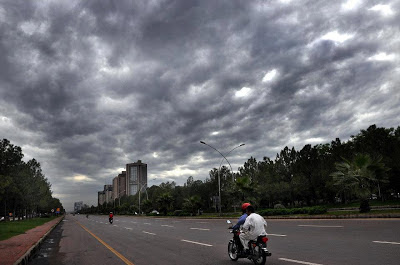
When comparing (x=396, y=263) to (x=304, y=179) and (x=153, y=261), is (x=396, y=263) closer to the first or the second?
(x=153, y=261)

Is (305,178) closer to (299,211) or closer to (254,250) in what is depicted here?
(299,211)

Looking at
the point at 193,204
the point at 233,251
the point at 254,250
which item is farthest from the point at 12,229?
the point at 193,204

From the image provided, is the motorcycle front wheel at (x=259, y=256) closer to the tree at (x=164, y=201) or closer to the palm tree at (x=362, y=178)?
the palm tree at (x=362, y=178)

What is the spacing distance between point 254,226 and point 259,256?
2.22 feet

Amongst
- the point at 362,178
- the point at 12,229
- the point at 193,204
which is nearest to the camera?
the point at 362,178

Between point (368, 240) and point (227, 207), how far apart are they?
78.5 m

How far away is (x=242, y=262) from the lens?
329 inches

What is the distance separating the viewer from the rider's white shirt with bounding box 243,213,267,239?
24.7ft

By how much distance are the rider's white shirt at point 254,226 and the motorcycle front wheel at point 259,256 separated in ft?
0.91

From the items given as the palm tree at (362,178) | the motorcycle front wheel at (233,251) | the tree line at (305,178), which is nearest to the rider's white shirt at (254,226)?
the motorcycle front wheel at (233,251)

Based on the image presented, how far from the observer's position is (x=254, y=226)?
7.56 m

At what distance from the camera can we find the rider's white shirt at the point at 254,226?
7520 millimetres

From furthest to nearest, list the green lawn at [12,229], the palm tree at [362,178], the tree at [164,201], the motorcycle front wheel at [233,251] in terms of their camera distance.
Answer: the tree at [164,201]
the palm tree at [362,178]
the green lawn at [12,229]
the motorcycle front wheel at [233,251]

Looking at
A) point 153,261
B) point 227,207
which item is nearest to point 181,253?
point 153,261
